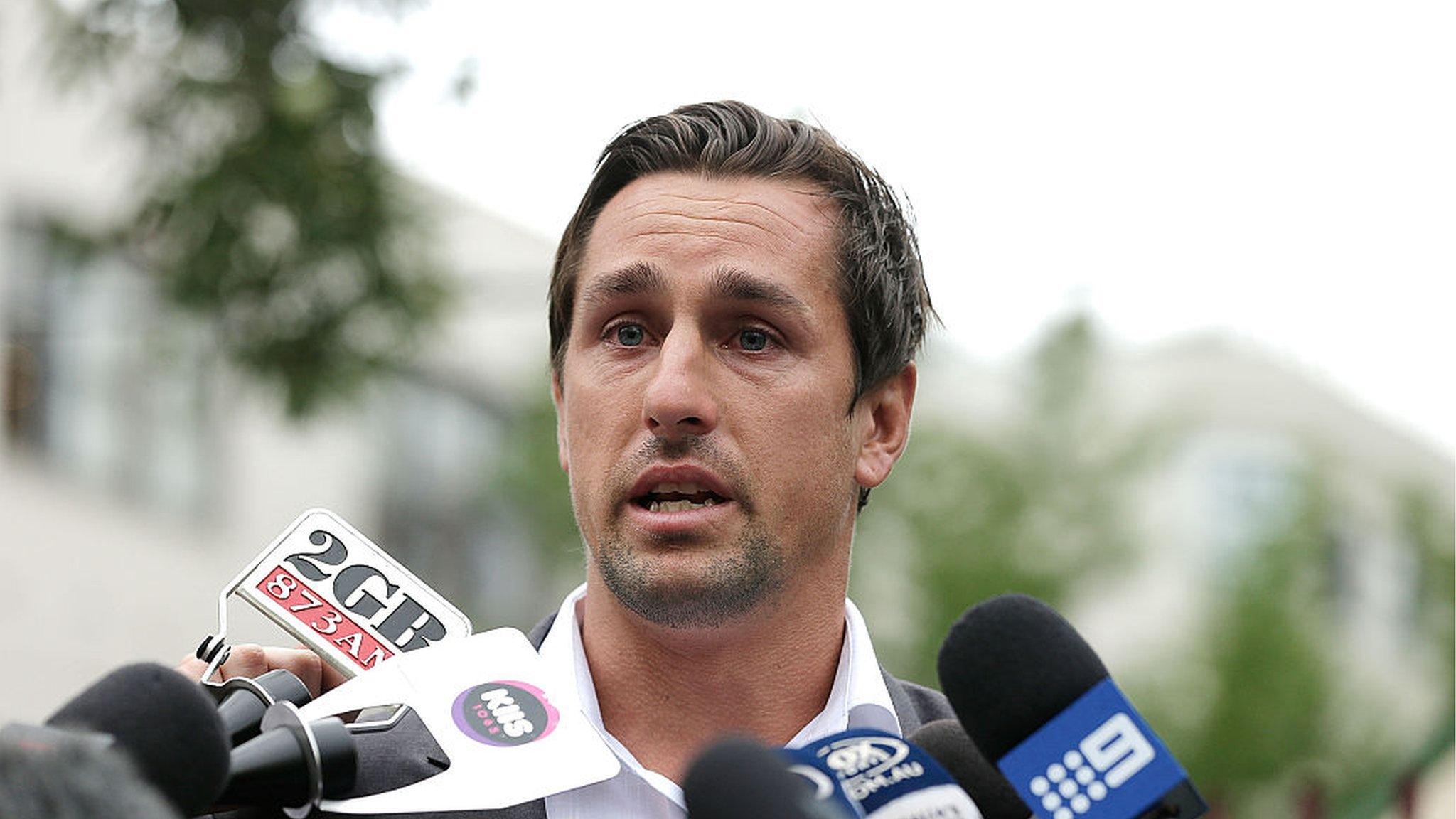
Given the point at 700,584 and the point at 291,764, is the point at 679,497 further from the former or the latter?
the point at 291,764

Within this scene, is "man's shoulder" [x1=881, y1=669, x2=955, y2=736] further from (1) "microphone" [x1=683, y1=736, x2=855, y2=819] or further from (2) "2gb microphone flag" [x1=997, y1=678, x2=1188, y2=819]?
(1) "microphone" [x1=683, y1=736, x2=855, y2=819]

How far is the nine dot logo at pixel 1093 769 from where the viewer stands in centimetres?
220

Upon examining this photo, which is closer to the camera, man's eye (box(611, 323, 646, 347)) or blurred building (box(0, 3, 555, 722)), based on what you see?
man's eye (box(611, 323, 646, 347))

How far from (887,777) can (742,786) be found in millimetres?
440

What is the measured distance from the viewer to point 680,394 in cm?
315

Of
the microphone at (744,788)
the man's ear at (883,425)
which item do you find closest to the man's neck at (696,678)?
the man's ear at (883,425)

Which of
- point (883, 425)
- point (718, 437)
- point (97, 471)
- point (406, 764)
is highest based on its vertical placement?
point (718, 437)

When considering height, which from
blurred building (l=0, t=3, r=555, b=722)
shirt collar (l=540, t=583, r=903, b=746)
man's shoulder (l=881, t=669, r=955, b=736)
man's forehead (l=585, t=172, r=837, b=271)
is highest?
man's forehead (l=585, t=172, r=837, b=271)

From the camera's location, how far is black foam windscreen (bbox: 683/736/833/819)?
1.89m

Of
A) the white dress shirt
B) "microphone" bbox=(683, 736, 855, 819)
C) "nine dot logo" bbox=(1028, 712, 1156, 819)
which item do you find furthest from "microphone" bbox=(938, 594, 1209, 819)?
the white dress shirt

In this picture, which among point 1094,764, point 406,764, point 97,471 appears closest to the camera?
point 1094,764

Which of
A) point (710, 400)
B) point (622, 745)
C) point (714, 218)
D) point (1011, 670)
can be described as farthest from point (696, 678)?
point (1011, 670)

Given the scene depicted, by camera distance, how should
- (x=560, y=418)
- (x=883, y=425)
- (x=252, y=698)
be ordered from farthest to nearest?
(x=883, y=425) → (x=560, y=418) → (x=252, y=698)

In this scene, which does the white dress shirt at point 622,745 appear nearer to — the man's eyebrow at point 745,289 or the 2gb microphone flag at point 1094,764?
the man's eyebrow at point 745,289
